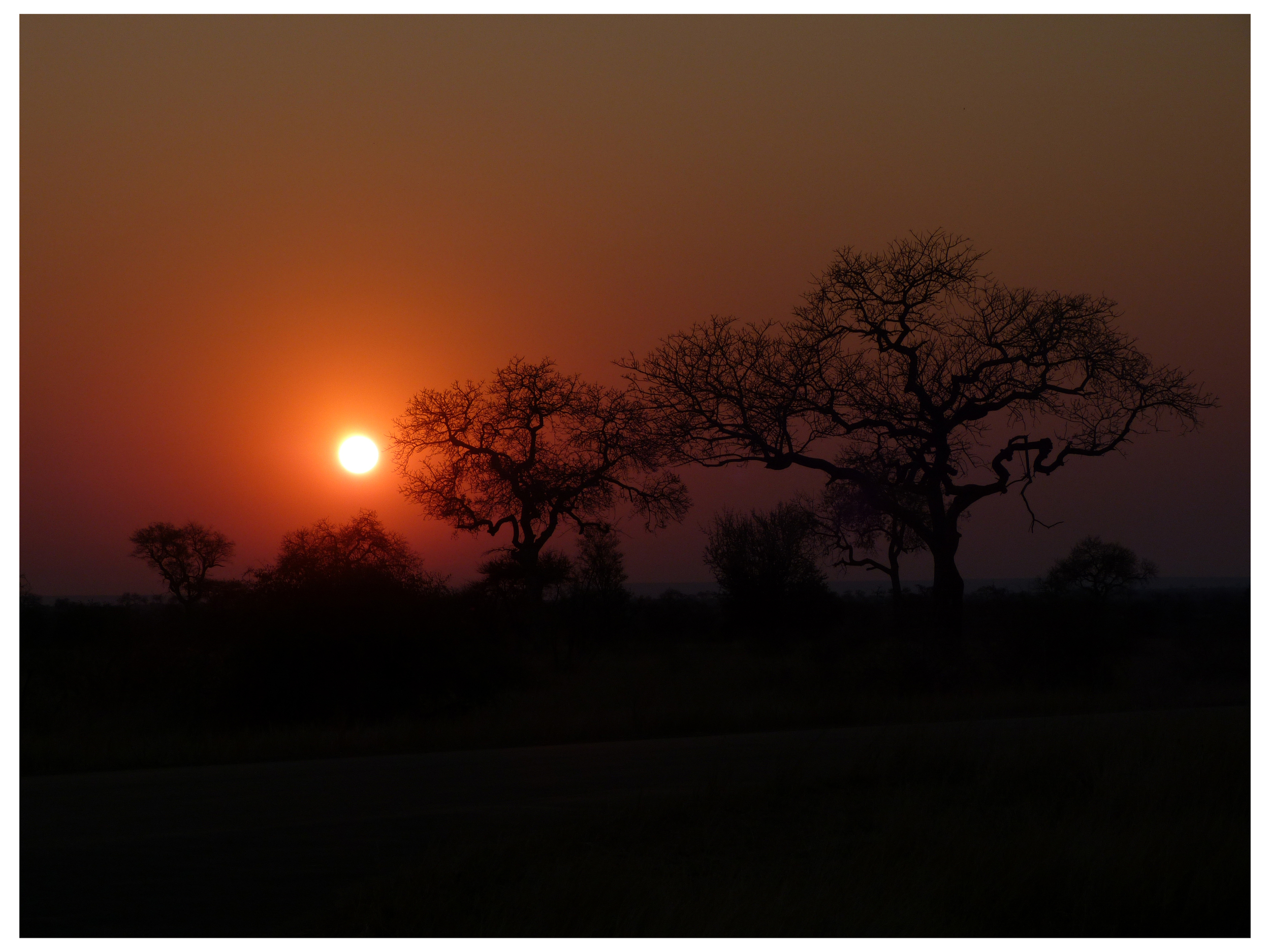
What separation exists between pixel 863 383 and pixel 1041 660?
996cm

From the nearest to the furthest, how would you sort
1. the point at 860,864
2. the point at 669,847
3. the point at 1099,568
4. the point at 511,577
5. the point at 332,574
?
the point at 860,864 < the point at 669,847 < the point at 332,574 < the point at 511,577 < the point at 1099,568

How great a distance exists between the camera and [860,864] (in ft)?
25.2

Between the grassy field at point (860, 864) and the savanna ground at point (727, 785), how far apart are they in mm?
23

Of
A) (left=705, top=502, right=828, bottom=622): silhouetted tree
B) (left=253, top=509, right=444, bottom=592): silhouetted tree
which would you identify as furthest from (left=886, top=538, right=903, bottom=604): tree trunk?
(left=253, top=509, right=444, bottom=592): silhouetted tree

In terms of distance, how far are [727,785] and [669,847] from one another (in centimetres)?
173

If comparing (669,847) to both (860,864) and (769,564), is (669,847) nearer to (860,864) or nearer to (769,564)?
(860,864)

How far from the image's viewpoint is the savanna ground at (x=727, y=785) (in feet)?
22.2

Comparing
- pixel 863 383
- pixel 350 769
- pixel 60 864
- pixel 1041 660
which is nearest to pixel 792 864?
pixel 60 864

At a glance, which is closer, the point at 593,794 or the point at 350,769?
the point at 593,794

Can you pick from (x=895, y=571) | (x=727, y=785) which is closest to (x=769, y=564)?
(x=895, y=571)

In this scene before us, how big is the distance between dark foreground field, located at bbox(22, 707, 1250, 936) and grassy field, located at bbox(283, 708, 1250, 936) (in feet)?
0.06

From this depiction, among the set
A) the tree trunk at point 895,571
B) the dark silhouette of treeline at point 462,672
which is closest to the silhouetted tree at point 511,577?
the dark silhouette of treeline at point 462,672
